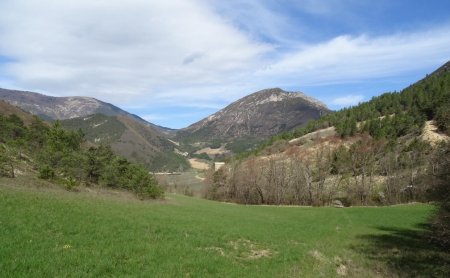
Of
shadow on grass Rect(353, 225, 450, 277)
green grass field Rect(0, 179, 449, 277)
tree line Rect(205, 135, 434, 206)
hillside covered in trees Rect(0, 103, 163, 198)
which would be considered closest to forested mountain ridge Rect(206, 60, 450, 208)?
tree line Rect(205, 135, 434, 206)

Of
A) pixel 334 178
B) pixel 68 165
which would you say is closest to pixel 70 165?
pixel 68 165

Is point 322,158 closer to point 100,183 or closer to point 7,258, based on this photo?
point 100,183

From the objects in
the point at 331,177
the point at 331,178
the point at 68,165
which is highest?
the point at 68,165

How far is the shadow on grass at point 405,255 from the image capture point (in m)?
20.5

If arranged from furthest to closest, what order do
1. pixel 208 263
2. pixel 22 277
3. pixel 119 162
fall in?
pixel 119 162 → pixel 208 263 → pixel 22 277

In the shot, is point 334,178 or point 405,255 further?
point 334,178

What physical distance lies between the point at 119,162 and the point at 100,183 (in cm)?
1118

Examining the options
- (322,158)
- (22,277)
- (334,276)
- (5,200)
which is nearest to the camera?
(22,277)

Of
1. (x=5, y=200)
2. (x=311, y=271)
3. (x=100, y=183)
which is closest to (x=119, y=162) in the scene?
(x=100, y=183)

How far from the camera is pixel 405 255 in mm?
25172

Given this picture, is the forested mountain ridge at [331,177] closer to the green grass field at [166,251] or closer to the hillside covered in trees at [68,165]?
the hillside covered in trees at [68,165]

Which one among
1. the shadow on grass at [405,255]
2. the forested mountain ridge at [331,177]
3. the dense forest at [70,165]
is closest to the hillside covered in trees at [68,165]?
the dense forest at [70,165]

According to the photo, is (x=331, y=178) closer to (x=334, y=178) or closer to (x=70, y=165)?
(x=334, y=178)

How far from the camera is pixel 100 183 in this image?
234 feet
